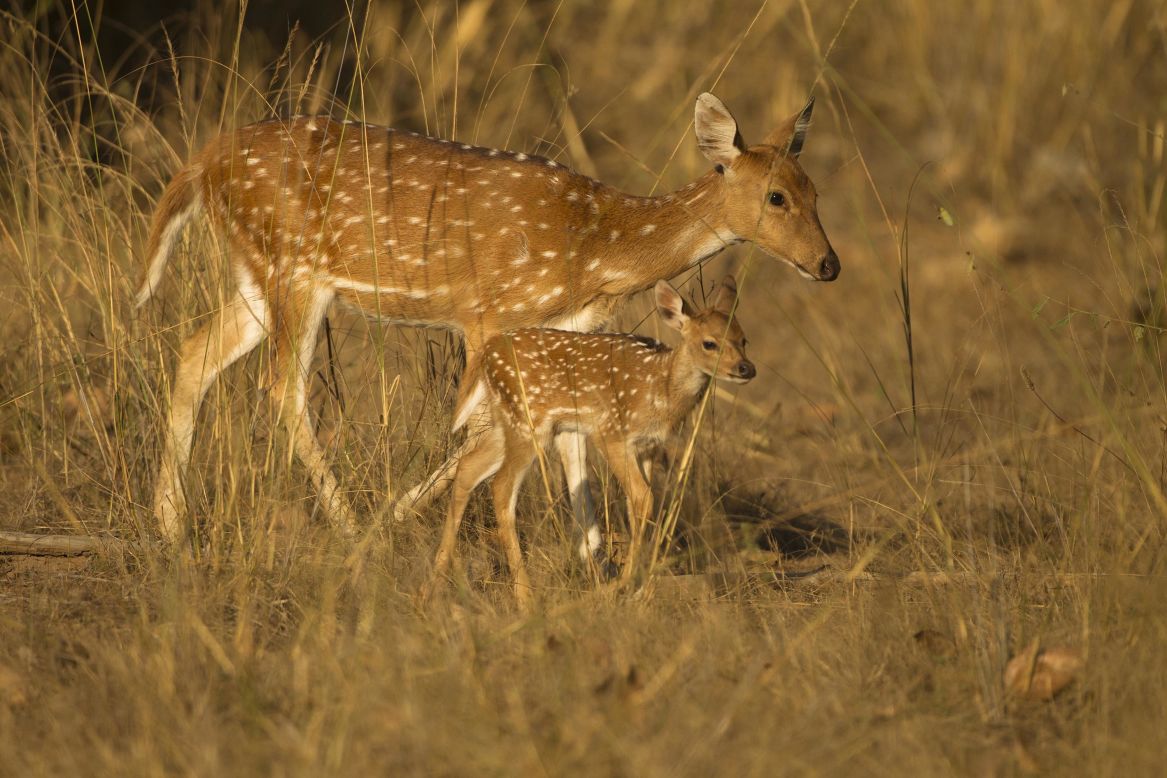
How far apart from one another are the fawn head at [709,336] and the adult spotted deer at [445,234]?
26 centimetres

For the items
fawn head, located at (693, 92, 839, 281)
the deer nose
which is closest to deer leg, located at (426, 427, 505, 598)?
fawn head, located at (693, 92, 839, 281)

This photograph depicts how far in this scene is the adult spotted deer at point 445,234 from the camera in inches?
234

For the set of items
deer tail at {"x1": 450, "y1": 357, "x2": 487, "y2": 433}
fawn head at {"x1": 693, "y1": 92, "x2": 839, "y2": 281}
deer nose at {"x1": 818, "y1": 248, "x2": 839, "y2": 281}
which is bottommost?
deer tail at {"x1": 450, "y1": 357, "x2": 487, "y2": 433}

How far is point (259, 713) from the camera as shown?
372 cm

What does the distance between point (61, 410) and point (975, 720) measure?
4.22 meters

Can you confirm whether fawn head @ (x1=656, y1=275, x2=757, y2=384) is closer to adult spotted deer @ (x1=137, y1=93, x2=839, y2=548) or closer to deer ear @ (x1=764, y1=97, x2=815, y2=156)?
adult spotted deer @ (x1=137, y1=93, x2=839, y2=548)

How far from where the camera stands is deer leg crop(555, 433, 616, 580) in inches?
216

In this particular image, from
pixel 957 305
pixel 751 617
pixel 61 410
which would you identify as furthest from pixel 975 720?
pixel 957 305

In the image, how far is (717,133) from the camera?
6012mm

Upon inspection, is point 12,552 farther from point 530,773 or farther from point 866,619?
point 866,619

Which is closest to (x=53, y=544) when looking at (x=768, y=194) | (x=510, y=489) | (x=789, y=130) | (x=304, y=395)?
(x=304, y=395)

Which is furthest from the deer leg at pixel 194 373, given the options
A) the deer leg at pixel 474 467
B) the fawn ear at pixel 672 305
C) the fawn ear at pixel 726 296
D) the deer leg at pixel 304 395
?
the fawn ear at pixel 726 296

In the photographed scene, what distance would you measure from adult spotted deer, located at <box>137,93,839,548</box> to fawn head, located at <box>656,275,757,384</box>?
0.26 m

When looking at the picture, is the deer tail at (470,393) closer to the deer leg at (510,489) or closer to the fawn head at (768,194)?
the deer leg at (510,489)
